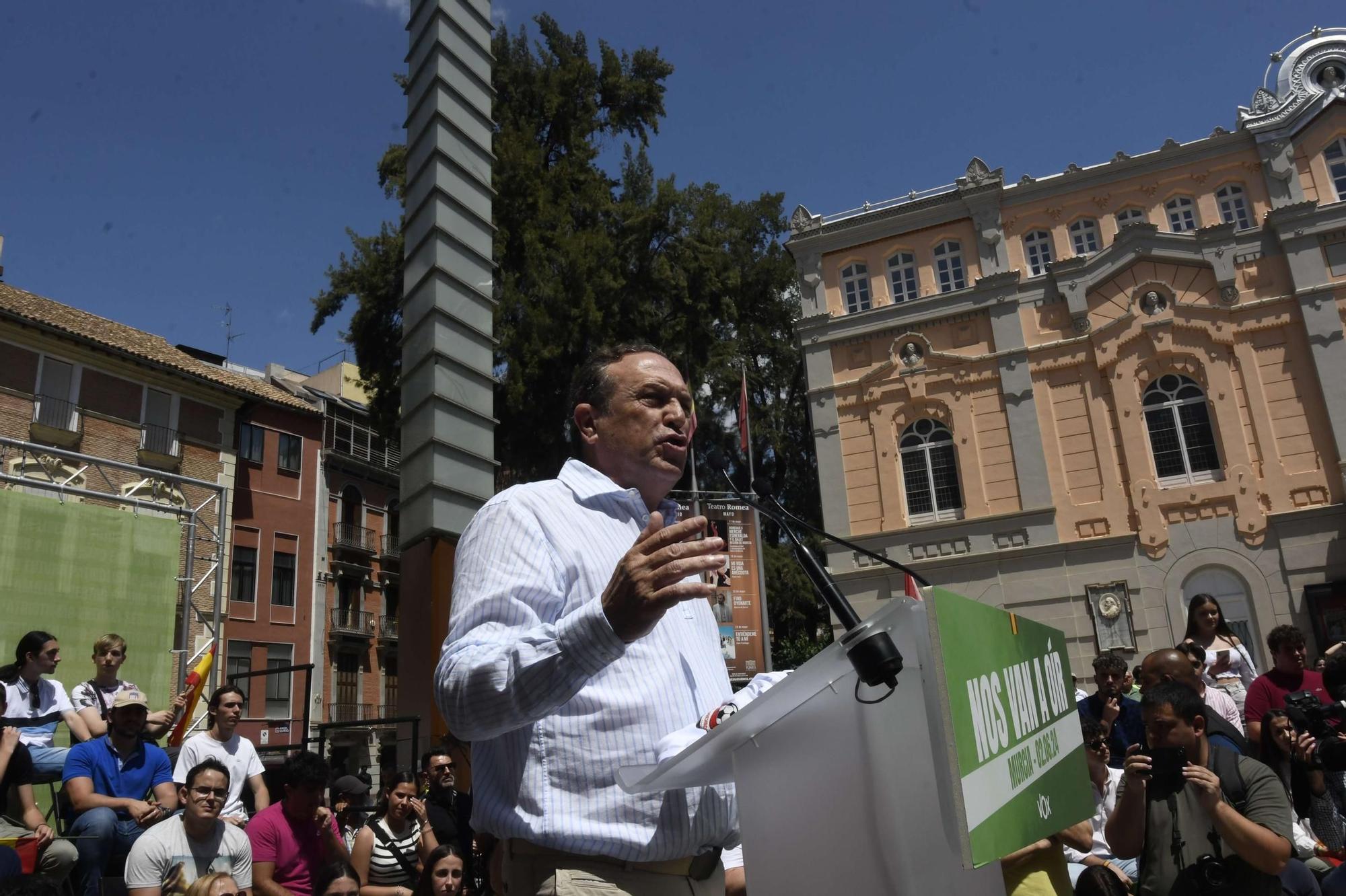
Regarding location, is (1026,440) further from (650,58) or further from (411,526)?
(411,526)

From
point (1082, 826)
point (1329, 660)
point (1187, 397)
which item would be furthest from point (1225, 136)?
point (1082, 826)

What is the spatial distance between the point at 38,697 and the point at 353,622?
2577 cm

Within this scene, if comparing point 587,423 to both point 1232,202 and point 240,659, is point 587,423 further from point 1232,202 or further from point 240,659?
point 240,659

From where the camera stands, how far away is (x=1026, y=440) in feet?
71.9

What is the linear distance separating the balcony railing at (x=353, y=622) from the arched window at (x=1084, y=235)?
23996 mm

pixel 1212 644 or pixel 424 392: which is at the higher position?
pixel 424 392

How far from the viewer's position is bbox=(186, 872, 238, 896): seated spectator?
477cm

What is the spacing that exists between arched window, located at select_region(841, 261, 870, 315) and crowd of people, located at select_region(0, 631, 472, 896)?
1881 cm

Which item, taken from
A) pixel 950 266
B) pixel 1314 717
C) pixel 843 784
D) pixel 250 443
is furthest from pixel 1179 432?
pixel 250 443

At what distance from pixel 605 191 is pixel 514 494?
2055cm

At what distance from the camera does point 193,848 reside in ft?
18.2

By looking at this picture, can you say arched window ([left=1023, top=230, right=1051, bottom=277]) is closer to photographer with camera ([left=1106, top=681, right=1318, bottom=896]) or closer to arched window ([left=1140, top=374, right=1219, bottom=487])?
arched window ([left=1140, top=374, right=1219, bottom=487])

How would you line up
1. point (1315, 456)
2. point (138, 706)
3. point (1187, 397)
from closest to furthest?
point (138, 706) < point (1315, 456) < point (1187, 397)


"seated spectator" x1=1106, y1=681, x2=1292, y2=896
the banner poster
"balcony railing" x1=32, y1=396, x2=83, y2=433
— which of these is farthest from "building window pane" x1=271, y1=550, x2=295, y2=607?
"seated spectator" x1=1106, y1=681, x2=1292, y2=896
